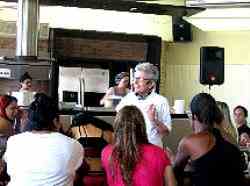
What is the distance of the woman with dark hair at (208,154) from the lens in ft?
10.3

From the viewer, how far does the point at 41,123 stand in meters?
2.99

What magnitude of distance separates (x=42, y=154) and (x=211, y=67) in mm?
6324

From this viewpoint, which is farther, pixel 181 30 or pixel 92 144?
pixel 181 30

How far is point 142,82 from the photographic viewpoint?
4605mm

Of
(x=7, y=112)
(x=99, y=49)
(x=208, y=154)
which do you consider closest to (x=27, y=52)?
(x=99, y=49)

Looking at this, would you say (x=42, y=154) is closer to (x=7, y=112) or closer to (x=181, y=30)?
(x=7, y=112)

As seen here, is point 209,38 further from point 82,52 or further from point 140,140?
point 140,140

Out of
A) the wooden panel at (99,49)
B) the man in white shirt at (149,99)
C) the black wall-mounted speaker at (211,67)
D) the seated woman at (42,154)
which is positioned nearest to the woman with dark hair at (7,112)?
the man in white shirt at (149,99)

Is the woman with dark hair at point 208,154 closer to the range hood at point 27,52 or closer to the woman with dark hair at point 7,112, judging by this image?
the woman with dark hair at point 7,112

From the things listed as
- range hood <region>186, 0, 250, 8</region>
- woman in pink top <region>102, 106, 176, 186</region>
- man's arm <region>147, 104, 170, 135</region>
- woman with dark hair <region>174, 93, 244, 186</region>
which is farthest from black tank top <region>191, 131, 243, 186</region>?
range hood <region>186, 0, 250, 8</region>

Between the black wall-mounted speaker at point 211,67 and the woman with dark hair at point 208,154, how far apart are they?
5597mm

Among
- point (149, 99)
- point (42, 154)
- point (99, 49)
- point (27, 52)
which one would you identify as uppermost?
point (99, 49)

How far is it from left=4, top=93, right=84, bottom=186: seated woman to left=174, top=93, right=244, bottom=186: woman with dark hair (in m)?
0.60

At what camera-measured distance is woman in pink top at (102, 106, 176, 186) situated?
2.92m
